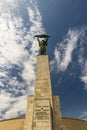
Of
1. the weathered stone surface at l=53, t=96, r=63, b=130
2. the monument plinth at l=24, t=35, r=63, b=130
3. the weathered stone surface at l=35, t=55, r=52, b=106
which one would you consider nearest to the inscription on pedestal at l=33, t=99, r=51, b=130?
the monument plinth at l=24, t=35, r=63, b=130

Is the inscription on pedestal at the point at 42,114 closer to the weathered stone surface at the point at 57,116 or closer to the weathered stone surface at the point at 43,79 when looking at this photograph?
the weathered stone surface at the point at 43,79

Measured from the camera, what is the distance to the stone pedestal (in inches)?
468

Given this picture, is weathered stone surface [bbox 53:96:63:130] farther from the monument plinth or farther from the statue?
the statue

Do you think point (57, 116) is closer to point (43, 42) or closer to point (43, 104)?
point (43, 104)

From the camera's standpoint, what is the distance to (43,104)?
1241cm

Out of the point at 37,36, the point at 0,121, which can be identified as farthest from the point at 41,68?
the point at 0,121

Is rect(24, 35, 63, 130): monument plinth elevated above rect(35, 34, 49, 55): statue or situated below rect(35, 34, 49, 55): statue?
below

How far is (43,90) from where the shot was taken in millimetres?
14016

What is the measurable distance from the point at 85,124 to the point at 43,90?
16.5 metres

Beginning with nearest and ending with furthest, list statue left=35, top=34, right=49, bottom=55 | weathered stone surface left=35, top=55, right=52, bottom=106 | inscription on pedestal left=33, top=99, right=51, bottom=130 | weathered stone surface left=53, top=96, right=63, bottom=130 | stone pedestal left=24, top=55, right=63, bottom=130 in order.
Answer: inscription on pedestal left=33, top=99, right=51, bottom=130 → stone pedestal left=24, top=55, right=63, bottom=130 → weathered stone surface left=35, top=55, right=52, bottom=106 → weathered stone surface left=53, top=96, right=63, bottom=130 → statue left=35, top=34, right=49, bottom=55

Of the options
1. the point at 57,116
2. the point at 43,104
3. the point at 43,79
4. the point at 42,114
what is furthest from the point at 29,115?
the point at 42,114

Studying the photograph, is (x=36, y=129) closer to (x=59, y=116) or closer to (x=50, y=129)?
(x=50, y=129)

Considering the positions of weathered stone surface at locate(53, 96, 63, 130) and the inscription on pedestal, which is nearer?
the inscription on pedestal

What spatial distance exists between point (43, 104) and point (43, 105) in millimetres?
72
